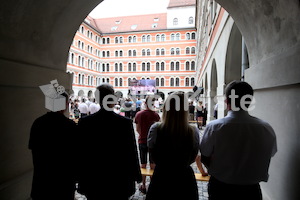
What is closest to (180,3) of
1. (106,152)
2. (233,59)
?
(233,59)

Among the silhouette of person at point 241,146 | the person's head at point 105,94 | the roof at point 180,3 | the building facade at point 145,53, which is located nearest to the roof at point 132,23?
the building facade at point 145,53

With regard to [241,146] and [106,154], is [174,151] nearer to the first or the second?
[241,146]

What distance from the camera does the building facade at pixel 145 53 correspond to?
4719 centimetres

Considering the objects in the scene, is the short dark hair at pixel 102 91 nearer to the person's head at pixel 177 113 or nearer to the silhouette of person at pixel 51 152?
the silhouette of person at pixel 51 152

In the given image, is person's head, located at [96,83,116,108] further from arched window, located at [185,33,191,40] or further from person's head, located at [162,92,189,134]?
arched window, located at [185,33,191,40]

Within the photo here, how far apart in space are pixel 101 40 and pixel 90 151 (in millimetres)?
52876

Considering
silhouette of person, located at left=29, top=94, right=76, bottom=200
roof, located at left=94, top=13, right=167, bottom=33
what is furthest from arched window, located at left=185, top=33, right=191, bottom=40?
silhouette of person, located at left=29, top=94, right=76, bottom=200

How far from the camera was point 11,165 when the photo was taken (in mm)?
3203

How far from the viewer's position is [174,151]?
229 centimetres

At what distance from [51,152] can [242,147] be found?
7.15 ft

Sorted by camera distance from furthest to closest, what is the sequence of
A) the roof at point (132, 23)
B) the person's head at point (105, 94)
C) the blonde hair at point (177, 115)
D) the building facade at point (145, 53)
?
the roof at point (132, 23) → the building facade at point (145, 53) → the person's head at point (105, 94) → the blonde hair at point (177, 115)

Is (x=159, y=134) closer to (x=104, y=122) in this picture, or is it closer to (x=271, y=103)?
(x=104, y=122)

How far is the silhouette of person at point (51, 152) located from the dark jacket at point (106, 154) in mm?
205

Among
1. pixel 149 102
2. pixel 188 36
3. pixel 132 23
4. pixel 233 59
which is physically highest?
pixel 132 23
